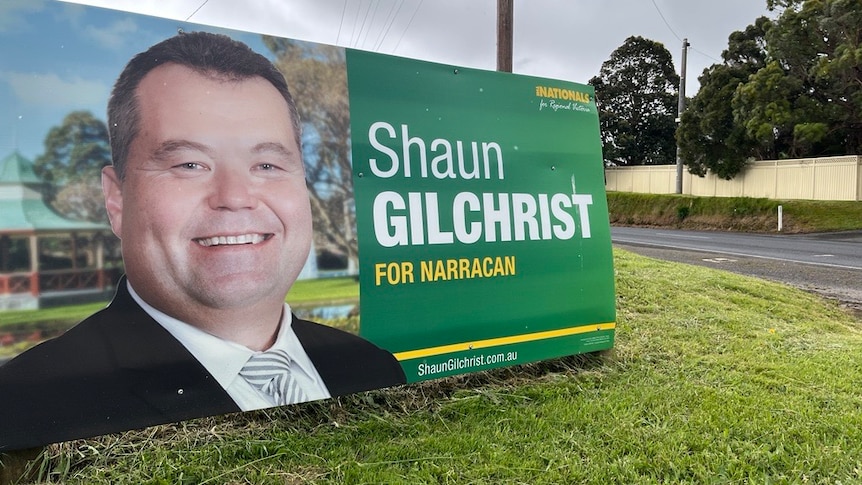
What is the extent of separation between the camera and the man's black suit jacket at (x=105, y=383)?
2609 mm

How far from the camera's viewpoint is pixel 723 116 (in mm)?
30891

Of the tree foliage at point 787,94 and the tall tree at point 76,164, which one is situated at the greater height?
the tree foliage at point 787,94

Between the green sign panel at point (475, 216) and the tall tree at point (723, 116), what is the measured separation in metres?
29.6

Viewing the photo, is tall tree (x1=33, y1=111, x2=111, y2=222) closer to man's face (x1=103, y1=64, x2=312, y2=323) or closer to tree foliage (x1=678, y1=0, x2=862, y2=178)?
man's face (x1=103, y1=64, x2=312, y2=323)

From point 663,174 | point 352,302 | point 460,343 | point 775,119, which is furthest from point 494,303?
point 663,174

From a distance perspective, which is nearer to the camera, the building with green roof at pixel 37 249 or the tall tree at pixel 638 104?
the building with green roof at pixel 37 249

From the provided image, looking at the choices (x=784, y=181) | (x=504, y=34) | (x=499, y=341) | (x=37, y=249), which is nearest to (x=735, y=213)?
(x=784, y=181)

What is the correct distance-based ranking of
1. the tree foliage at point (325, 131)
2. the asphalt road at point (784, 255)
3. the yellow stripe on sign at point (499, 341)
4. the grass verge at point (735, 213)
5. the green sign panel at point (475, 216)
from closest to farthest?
the tree foliage at point (325, 131), the green sign panel at point (475, 216), the yellow stripe on sign at point (499, 341), the asphalt road at point (784, 255), the grass verge at point (735, 213)

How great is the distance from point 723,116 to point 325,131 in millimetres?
31786

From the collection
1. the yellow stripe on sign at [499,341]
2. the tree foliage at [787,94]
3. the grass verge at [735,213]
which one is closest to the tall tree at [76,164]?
the yellow stripe on sign at [499,341]

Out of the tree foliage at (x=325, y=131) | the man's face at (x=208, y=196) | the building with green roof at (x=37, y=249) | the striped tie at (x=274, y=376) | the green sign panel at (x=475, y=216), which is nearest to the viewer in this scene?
the building with green roof at (x=37, y=249)

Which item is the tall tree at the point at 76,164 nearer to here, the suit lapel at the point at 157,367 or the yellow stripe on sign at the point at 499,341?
the suit lapel at the point at 157,367

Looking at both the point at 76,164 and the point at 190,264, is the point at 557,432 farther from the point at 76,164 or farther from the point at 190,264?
the point at 76,164

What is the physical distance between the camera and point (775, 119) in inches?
1057
